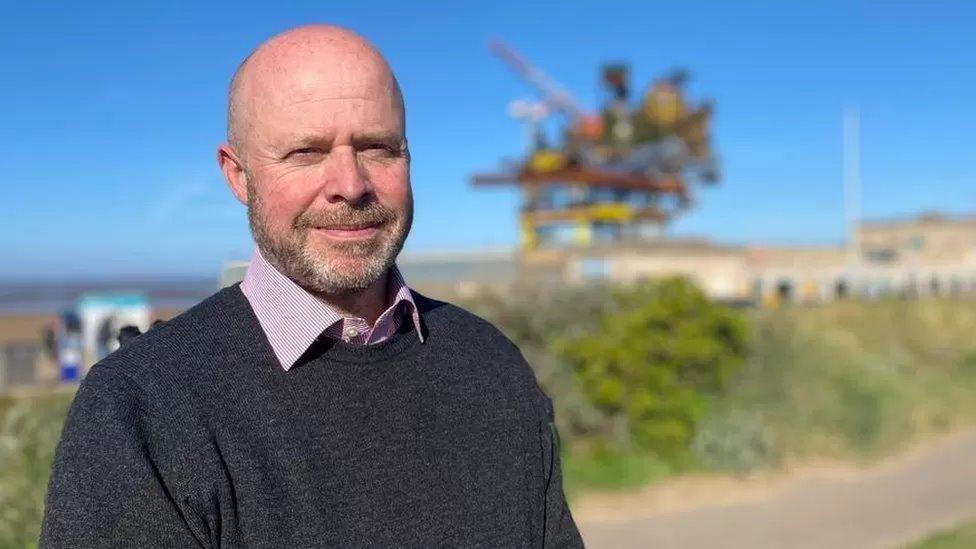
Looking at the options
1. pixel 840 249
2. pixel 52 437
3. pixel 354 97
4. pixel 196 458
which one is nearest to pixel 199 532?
pixel 196 458

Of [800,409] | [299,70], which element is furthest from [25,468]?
[800,409]

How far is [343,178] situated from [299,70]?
0.22m

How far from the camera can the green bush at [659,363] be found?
34.4ft

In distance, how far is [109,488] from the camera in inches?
57.5

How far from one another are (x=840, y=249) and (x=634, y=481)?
29.8 meters

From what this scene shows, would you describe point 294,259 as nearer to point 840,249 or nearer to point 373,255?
point 373,255

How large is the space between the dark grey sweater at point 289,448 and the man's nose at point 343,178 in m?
0.30

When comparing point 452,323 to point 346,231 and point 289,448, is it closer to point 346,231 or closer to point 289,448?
point 346,231

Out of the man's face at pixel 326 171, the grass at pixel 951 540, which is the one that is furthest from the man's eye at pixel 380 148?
the grass at pixel 951 540

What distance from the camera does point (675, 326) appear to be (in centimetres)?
1105

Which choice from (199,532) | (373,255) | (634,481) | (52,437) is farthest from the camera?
(634,481)

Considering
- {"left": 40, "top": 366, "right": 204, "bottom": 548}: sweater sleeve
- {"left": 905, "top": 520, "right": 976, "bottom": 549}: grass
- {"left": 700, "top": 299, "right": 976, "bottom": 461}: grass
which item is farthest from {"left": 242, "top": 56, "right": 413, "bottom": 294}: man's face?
{"left": 700, "top": 299, "right": 976, "bottom": 461}: grass

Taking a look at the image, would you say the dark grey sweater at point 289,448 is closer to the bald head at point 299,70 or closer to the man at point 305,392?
the man at point 305,392

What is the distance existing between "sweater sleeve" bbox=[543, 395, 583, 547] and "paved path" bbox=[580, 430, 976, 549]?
21.8 feet
